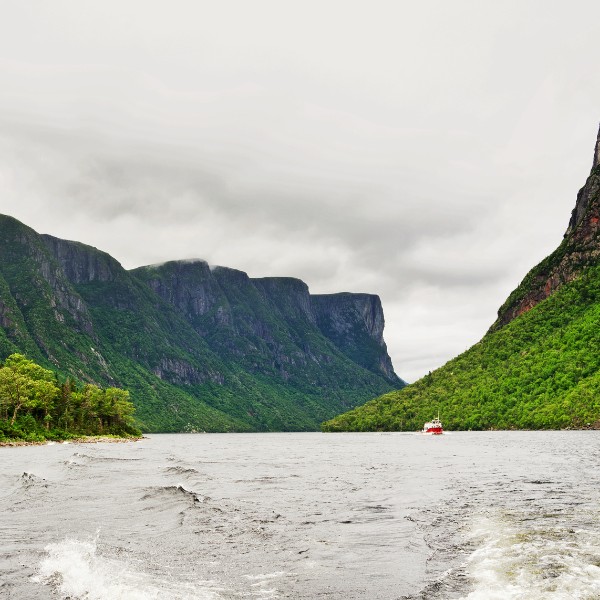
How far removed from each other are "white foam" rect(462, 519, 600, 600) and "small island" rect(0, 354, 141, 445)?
115106mm

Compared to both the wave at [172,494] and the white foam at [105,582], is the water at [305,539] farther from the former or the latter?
the wave at [172,494]

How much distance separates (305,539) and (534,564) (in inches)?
397

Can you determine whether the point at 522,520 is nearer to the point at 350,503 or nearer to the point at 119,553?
the point at 350,503

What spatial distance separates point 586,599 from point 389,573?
638 centimetres

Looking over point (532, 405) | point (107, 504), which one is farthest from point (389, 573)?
point (532, 405)

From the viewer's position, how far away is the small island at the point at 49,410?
125125 millimetres

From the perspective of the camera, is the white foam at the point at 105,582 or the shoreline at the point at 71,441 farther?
the shoreline at the point at 71,441

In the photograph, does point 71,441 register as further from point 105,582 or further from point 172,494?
point 105,582

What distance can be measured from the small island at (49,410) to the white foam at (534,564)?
11511 centimetres

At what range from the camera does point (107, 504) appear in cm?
3822

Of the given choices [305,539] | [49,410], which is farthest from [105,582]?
[49,410]

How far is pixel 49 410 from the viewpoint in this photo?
149 meters

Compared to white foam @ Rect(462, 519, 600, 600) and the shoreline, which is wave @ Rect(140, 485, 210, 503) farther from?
the shoreline

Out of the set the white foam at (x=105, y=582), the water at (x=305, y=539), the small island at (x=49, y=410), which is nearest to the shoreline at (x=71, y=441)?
the small island at (x=49, y=410)
